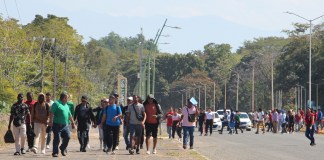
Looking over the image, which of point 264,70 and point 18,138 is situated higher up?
point 264,70

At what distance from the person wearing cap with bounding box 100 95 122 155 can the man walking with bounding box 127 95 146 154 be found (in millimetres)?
414

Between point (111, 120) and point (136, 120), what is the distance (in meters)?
0.75

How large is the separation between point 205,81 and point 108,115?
132737 millimetres

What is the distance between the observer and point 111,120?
23.7 metres

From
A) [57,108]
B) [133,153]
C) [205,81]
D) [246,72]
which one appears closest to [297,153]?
[133,153]

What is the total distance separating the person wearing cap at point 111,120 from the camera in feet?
77.6

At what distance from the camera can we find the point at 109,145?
24.0m

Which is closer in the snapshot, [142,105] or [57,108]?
[57,108]

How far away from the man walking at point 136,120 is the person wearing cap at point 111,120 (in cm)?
41

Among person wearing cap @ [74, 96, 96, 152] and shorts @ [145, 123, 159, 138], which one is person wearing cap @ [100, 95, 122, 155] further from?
A: shorts @ [145, 123, 159, 138]

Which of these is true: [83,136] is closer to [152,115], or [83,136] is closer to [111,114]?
[111,114]

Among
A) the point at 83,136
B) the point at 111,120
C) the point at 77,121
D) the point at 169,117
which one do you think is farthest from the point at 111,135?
the point at 169,117

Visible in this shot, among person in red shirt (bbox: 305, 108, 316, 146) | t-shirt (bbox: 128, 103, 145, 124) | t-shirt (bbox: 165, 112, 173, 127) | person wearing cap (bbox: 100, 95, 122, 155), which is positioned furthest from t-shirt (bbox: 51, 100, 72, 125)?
t-shirt (bbox: 165, 112, 173, 127)

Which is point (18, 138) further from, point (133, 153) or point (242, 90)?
point (242, 90)
